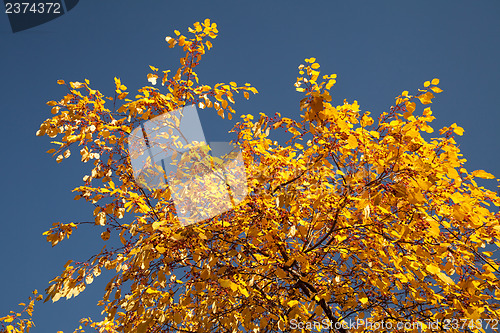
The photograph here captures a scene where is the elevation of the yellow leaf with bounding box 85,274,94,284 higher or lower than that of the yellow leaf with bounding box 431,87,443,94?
lower

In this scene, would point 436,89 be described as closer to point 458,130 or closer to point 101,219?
point 458,130

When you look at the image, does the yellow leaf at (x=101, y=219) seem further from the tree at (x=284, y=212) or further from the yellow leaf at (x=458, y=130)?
the yellow leaf at (x=458, y=130)

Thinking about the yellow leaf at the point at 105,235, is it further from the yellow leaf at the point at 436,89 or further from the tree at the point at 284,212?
the yellow leaf at the point at 436,89

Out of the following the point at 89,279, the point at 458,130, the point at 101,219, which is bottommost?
the point at 89,279

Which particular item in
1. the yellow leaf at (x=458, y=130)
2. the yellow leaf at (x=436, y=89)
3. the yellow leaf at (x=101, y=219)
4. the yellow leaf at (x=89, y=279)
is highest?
the yellow leaf at (x=436, y=89)

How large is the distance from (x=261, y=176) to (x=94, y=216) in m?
1.45

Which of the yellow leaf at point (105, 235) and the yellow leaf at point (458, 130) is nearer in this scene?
the yellow leaf at point (458, 130)

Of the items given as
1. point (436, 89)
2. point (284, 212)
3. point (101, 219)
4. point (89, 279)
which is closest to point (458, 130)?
point (436, 89)

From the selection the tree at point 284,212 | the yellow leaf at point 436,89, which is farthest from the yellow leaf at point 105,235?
the yellow leaf at point 436,89

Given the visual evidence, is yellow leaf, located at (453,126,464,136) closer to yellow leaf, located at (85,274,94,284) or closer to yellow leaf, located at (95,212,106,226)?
yellow leaf, located at (95,212,106,226)

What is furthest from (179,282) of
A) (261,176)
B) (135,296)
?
(261,176)

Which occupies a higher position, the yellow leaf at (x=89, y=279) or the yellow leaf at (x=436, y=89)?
the yellow leaf at (x=436, y=89)

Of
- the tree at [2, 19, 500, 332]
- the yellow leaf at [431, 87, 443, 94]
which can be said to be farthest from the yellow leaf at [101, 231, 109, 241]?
the yellow leaf at [431, 87, 443, 94]

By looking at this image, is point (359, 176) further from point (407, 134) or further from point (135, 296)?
point (135, 296)
